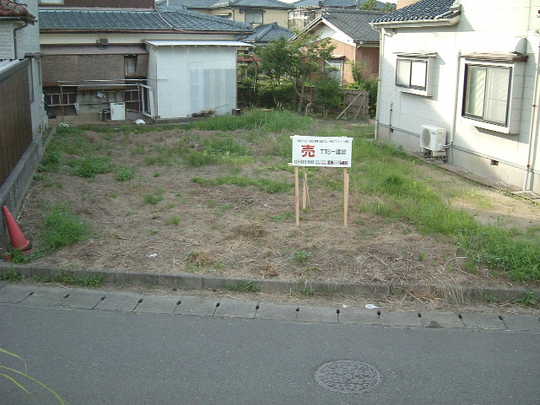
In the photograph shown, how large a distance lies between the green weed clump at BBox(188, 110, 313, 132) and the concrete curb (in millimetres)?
10650

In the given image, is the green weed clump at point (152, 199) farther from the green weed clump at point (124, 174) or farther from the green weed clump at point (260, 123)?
the green weed clump at point (260, 123)

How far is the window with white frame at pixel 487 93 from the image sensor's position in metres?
11.5

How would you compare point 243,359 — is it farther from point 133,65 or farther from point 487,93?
point 133,65

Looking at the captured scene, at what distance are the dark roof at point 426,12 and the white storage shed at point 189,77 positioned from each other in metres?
7.41

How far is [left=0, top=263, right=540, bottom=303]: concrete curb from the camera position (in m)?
6.54

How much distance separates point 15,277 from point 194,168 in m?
6.14

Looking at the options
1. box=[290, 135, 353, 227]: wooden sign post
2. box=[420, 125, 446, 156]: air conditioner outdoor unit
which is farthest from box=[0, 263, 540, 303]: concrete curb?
box=[420, 125, 446, 156]: air conditioner outdoor unit

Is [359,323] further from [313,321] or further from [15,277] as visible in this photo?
[15,277]

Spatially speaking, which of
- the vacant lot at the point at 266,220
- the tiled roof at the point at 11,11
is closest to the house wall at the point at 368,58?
the vacant lot at the point at 266,220

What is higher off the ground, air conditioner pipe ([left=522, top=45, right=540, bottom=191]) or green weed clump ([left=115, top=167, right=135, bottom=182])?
air conditioner pipe ([left=522, top=45, right=540, bottom=191])

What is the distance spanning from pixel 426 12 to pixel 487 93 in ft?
12.1

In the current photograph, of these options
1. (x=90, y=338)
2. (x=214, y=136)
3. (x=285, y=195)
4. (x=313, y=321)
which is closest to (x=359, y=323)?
(x=313, y=321)

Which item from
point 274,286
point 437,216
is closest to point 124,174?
point 274,286

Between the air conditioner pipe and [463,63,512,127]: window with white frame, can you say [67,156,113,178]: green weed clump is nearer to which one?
[463,63,512,127]: window with white frame
